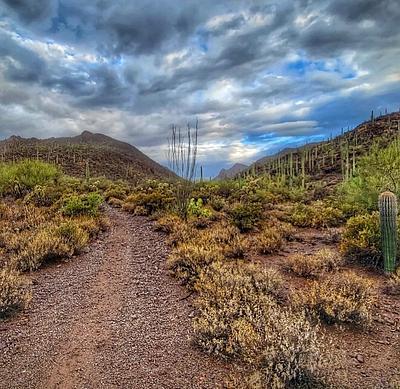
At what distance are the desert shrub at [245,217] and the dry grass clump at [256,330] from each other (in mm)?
4713

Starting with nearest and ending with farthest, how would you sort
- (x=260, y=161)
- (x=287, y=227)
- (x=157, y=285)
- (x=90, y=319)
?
(x=90, y=319)
(x=157, y=285)
(x=287, y=227)
(x=260, y=161)

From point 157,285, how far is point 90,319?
1574mm

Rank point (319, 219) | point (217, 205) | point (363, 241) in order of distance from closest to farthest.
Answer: point (363, 241) → point (319, 219) → point (217, 205)

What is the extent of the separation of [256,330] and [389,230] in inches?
155

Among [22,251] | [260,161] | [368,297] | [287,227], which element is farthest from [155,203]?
[260,161]

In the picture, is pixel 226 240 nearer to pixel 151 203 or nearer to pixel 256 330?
pixel 256 330

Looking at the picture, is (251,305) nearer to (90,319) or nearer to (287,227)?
(90,319)

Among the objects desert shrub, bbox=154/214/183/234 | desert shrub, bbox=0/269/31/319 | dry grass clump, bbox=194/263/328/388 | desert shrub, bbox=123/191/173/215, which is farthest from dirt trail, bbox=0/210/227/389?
desert shrub, bbox=123/191/173/215

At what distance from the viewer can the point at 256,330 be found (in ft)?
14.9

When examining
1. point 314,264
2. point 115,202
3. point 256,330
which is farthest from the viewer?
point 115,202

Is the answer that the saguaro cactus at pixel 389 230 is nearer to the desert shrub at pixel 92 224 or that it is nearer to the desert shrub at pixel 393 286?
the desert shrub at pixel 393 286

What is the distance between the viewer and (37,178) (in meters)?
20.8

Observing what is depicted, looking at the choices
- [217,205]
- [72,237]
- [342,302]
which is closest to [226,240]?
[72,237]

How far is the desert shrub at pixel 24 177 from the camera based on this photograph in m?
19.6
